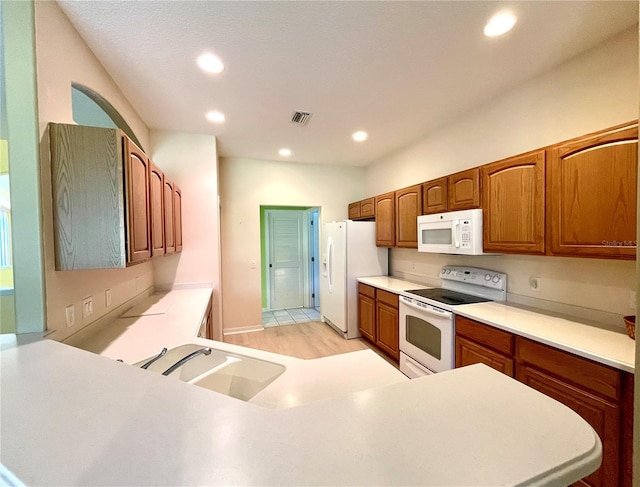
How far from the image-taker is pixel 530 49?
169cm

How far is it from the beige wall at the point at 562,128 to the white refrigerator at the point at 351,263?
44.5 inches

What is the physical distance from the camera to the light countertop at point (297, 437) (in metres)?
0.42

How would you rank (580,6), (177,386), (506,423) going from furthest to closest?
1. (580,6)
2. (177,386)
3. (506,423)

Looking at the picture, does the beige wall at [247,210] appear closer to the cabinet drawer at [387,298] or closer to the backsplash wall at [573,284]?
the cabinet drawer at [387,298]

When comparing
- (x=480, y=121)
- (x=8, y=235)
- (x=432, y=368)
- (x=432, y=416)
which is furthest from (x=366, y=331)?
(x=8, y=235)

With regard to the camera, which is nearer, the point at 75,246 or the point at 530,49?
the point at 75,246

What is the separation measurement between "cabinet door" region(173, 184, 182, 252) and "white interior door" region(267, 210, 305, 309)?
259 cm

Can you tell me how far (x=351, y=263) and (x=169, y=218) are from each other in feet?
7.65

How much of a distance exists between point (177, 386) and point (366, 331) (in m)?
3.13

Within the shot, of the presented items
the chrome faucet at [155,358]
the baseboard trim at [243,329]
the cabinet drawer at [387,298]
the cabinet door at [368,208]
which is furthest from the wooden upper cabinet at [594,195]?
the baseboard trim at [243,329]

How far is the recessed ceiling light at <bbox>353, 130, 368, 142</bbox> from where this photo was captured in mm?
3042

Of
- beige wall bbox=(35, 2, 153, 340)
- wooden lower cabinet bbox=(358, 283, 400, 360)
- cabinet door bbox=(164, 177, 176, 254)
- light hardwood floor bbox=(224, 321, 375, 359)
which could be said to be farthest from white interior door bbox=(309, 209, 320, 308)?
beige wall bbox=(35, 2, 153, 340)

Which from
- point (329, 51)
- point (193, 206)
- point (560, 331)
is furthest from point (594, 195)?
point (193, 206)

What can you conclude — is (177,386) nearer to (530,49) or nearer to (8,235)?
(8,235)
